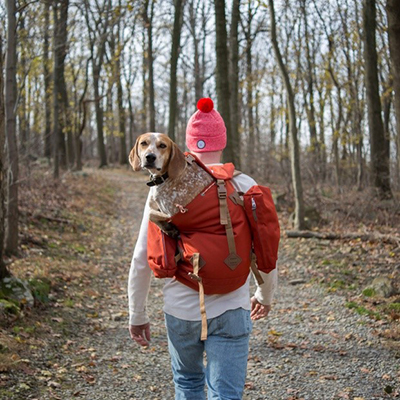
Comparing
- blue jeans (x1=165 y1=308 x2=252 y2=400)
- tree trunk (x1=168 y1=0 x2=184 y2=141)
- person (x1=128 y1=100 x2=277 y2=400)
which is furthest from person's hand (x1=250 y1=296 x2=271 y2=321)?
tree trunk (x1=168 y1=0 x2=184 y2=141)

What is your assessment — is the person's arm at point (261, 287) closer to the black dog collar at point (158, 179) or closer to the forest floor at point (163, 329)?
the black dog collar at point (158, 179)

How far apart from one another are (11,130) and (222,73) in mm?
5057

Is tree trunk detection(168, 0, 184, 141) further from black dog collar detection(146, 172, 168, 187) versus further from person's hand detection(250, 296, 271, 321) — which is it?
black dog collar detection(146, 172, 168, 187)

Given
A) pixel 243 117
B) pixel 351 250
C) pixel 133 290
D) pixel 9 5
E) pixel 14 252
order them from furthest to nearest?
pixel 243 117 < pixel 351 250 < pixel 14 252 < pixel 9 5 < pixel 133 290

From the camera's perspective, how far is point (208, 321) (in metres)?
2.28

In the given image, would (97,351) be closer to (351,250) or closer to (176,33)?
(351,250)

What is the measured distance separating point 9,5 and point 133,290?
250 inches

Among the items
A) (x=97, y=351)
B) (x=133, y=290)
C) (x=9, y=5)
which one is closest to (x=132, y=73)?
(x=9, y=5)

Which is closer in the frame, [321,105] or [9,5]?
[9,5]

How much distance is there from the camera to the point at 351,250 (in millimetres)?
9094

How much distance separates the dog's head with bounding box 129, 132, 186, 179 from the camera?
2.23m

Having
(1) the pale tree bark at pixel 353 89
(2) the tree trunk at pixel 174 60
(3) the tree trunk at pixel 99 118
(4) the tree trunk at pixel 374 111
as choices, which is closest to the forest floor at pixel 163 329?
(4) the tree trunk at pixel 374 111

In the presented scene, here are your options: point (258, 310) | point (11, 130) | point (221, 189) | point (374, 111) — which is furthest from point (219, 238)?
point (374, 111)

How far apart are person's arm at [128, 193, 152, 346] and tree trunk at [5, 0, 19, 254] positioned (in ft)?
18.9
